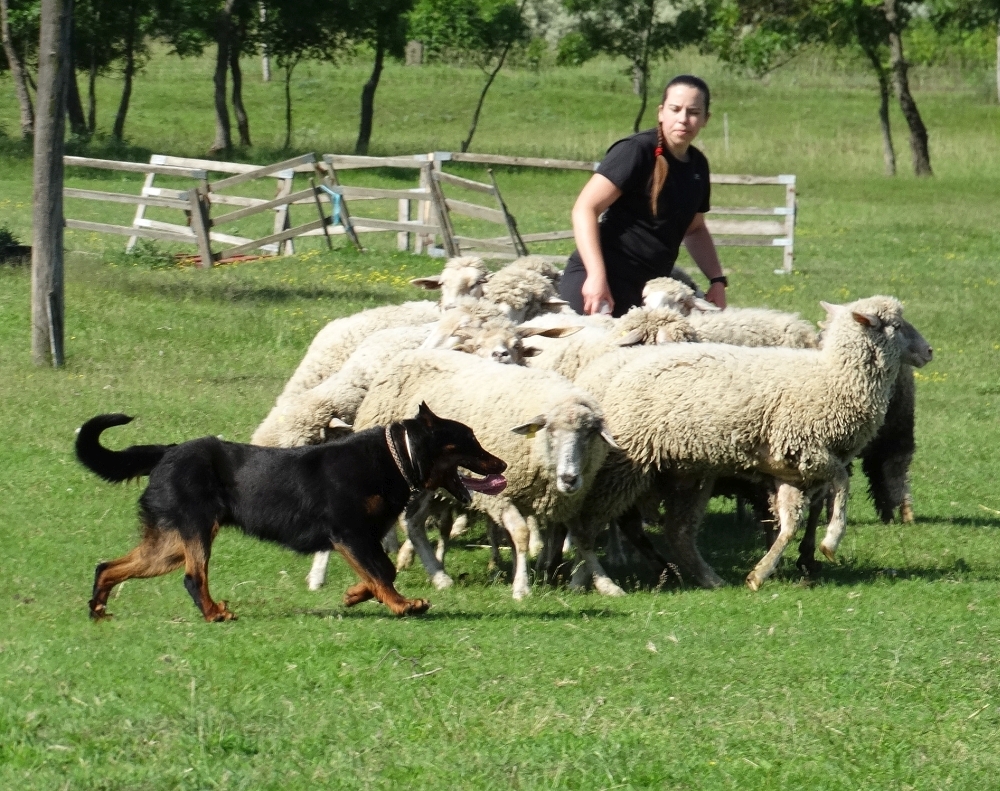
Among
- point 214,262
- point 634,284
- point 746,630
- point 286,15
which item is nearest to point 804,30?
point 286,15

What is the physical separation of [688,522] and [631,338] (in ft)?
3.91

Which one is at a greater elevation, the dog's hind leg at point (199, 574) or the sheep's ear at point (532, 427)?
the sheep's ear at point (532, 427)

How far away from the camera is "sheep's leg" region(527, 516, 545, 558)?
8.21 metres

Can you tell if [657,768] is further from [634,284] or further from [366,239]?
[366,239]

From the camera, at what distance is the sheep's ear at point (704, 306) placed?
9.23 m

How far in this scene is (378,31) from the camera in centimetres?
4472

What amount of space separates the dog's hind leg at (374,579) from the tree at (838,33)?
35.1m

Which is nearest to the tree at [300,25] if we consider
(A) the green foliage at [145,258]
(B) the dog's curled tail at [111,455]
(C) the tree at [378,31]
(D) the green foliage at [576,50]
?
(C) the tree at [378,31]

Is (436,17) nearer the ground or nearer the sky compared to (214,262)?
nearer the sky

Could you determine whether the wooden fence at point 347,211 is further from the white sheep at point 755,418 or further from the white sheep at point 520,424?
the white sheep at point 755,418

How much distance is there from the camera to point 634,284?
880 cm

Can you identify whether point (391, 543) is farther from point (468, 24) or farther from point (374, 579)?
point (468, 24)

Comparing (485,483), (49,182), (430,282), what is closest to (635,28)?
(49,182)

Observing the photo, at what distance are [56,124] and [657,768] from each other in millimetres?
10173
